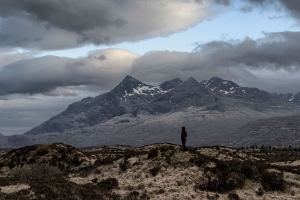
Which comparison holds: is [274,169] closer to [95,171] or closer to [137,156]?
[137,156]

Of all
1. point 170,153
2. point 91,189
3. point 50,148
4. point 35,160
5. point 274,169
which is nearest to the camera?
point 91,189

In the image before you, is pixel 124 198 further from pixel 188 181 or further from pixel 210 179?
pixel 210 179

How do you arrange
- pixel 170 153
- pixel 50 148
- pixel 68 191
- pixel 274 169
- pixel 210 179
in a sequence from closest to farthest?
1. pixel 68 191
2. pixel 210 179
3. pixel 274 169
4. pixel 170 153
5. pixel 50 148

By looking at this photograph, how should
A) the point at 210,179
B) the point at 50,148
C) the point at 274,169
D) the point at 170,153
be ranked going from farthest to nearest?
the point at 50,148 → the point at 170,153 → the point at 274,169 → the point at 210,179

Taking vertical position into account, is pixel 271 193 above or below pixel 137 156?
below

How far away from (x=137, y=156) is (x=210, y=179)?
16047mm

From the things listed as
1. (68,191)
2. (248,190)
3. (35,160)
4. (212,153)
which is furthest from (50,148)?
(248,190)

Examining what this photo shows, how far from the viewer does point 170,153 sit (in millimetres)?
57656

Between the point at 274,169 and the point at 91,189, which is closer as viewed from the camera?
the point at 91,189

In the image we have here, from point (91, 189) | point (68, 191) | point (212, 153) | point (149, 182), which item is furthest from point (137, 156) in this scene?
point (212, 153)

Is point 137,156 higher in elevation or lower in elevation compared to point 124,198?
higher

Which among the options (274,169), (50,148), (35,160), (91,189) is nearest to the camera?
(91,189)

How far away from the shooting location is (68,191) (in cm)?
4134

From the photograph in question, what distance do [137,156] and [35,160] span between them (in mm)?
32596
